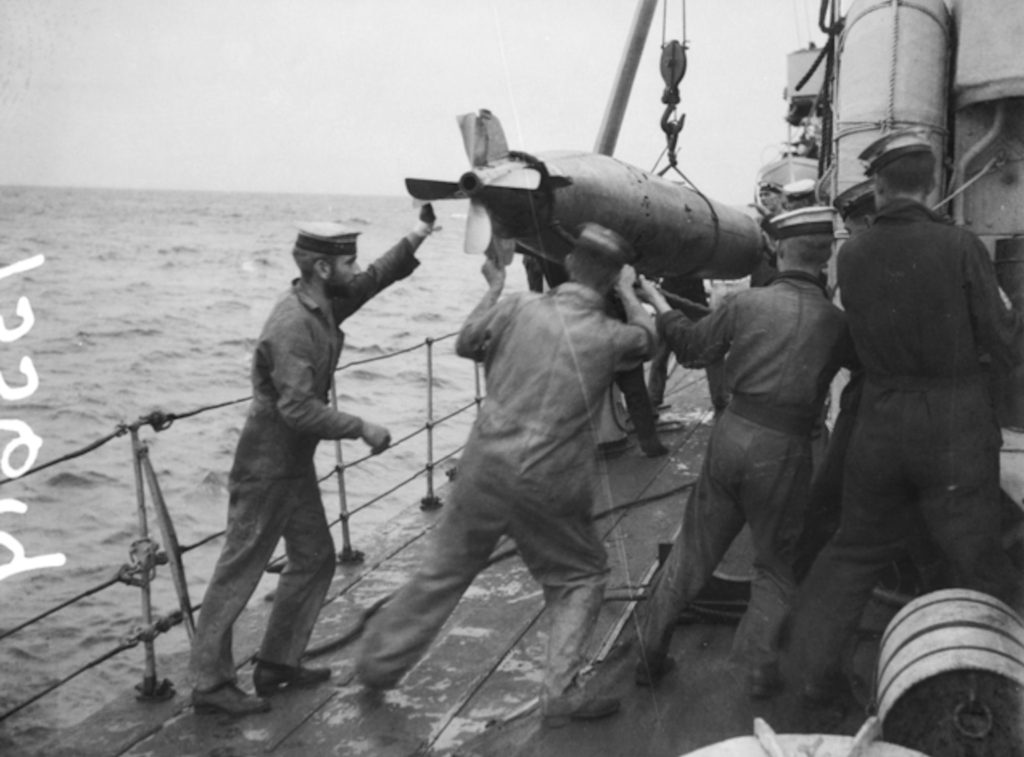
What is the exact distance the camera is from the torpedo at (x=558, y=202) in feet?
12.4

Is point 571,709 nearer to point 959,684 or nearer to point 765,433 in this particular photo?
point 765,433

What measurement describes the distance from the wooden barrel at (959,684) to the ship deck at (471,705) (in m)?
0.76

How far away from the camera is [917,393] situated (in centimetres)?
347

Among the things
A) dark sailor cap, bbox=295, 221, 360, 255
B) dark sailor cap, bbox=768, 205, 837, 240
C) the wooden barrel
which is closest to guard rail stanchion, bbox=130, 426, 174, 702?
dark sailor cap, bbox=295, 221, 360, 255

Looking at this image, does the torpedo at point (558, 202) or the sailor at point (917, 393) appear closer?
the sailor at point (917, 393)

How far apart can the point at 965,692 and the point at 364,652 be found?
216 centimetres

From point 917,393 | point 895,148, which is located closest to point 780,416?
point 917,393

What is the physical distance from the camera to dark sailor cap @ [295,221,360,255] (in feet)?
13.8

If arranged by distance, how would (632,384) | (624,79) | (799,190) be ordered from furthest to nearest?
1. (624,79)
2. (632,384)
3. (799,190)

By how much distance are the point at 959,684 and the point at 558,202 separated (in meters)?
2.24

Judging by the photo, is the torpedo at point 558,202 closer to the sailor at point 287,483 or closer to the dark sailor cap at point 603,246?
the dark sailor cap at point 603,246

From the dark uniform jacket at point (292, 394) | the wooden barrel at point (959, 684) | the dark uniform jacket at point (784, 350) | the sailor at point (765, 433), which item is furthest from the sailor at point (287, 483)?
the wooden barrel at point (959, 684)

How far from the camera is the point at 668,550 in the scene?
4672 millimetres

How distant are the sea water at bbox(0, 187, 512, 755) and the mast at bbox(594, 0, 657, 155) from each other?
59.4 inches
